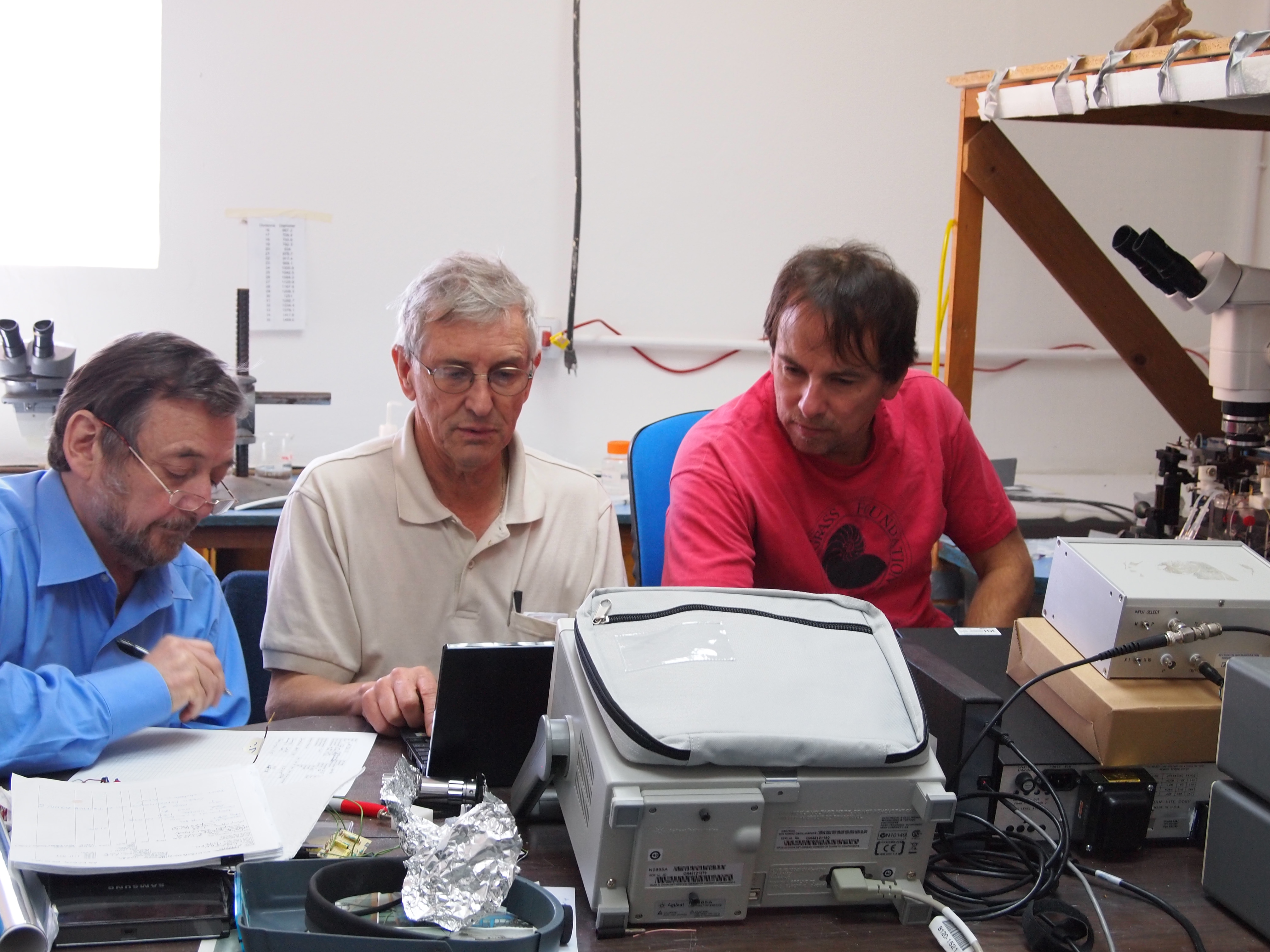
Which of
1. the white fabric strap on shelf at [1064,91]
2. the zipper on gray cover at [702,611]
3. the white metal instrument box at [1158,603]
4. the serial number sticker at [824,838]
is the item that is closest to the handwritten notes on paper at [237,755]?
the zipper on gray cover at [702,611]

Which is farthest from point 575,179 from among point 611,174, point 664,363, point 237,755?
point 237,755

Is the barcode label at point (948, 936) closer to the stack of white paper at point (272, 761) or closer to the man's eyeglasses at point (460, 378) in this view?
the stack of white paper at point (272, 761)

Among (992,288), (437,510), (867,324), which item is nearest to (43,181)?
(437,510)

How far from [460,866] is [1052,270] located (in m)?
1.98

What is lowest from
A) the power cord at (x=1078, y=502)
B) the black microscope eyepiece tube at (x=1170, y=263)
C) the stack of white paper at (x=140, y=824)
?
the stack of white paper at (x=140, y=824)

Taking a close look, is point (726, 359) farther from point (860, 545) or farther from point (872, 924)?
point (872, 924)

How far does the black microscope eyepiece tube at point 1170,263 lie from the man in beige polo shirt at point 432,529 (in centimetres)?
103

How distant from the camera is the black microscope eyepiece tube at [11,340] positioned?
235 cm

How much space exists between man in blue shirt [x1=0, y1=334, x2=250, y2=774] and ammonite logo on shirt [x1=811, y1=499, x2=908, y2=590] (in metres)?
0.95

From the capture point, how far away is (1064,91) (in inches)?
71.6

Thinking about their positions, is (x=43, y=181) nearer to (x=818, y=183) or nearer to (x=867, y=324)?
(x=818, y=183)

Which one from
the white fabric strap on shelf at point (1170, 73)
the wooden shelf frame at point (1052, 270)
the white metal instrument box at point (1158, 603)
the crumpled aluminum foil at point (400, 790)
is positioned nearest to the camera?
the crumpled aluminum foil at point (400, 790)

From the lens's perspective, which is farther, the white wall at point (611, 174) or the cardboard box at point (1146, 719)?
the white wall at point (611, 174)

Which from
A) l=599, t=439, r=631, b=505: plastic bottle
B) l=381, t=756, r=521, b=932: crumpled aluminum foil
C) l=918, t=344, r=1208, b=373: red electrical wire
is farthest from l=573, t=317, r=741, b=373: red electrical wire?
l=381, t=756, r=521, b=932: crumpled aluminum foil
